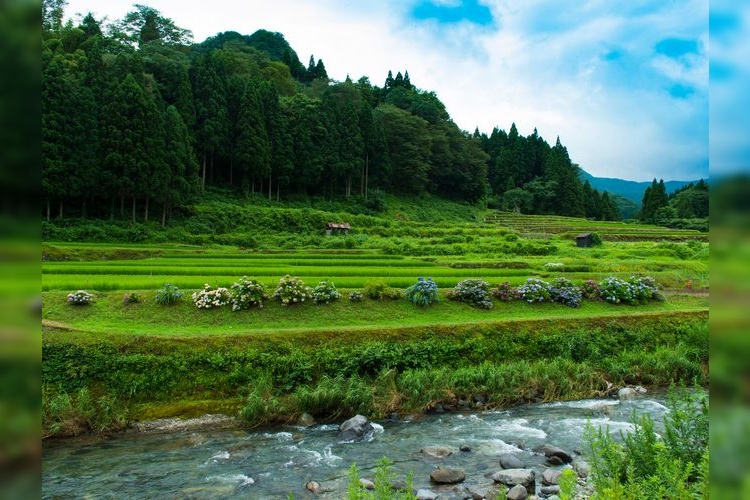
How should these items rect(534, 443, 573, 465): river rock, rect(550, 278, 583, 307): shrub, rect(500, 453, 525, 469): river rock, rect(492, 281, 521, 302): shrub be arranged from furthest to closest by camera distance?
rect(550, 278, 583, 307): shrub
rect(492, 281, 521, 302): shrub
rect(534, 443, 573, 465): river rock
rect(500, 453, 525, 469): river rock

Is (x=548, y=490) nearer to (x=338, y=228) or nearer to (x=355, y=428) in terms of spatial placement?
(x=355, y=428)

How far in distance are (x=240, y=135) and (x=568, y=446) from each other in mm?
49823

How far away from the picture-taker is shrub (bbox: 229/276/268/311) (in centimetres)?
1769

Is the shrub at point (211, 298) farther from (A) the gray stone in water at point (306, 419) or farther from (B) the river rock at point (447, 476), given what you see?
(B) the river rock at point (447, 476)

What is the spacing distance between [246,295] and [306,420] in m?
5.82

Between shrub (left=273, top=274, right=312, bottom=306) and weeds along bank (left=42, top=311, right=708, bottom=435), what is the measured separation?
2412 millimetres

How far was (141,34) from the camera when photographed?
8594 centimetres

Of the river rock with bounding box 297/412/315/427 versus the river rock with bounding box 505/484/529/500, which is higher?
the river rock with bounding box 505/484/529/500

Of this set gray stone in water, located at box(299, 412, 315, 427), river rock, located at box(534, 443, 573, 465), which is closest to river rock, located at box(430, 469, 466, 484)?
river rock, located at box(534, 443, 573, 465)

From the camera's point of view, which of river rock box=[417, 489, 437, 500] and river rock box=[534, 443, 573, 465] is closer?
river rock box=[417, 489, 437, 500]

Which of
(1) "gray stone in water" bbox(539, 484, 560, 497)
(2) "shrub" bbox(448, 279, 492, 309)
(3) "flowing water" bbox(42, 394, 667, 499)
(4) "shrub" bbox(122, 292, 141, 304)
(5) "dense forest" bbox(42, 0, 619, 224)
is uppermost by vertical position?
(5) "dense forest" bbox(42, 0, 619, 224)

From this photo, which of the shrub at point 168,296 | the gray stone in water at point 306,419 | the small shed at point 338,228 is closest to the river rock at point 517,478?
the gray stone in water at point 306,419

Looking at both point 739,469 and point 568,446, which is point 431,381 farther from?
point 739,469

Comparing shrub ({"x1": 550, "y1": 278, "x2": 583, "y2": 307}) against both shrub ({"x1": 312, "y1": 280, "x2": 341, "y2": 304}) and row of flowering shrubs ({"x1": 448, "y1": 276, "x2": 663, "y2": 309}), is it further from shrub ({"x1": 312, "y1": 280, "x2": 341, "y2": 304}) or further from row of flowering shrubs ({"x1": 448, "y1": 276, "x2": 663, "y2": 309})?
shrub ({"x1": 312, "y1": 280, "x2": 341, "y2": 304})
